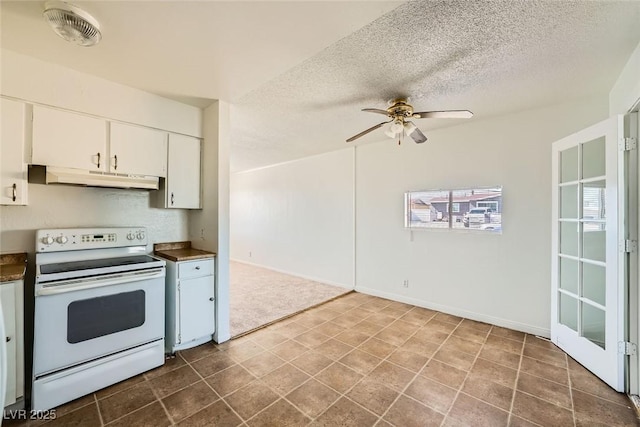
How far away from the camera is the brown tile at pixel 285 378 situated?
2.12 metres

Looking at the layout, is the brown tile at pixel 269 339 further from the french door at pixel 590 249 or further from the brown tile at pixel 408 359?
the french door at pixel 590 249

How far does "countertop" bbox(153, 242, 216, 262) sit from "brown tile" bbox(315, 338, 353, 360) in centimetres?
146

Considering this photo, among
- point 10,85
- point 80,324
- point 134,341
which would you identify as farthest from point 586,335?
point 10,85

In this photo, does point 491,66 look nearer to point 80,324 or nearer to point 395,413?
point 395,413

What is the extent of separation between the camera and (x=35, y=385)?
5.96 ft

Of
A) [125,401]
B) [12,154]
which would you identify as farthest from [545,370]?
[12,154]

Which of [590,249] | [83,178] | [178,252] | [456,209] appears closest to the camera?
[83,178]

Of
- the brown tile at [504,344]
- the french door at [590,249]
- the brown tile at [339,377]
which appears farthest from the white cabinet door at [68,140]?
the french door at [590,249]

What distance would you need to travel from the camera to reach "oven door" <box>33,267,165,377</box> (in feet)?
6.12

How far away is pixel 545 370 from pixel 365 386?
159 centimetres

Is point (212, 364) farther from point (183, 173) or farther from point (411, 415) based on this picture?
point (183, 173)

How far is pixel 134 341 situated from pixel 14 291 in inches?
33.6

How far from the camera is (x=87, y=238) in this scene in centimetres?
239

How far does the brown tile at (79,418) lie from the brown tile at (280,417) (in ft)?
3.33
